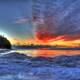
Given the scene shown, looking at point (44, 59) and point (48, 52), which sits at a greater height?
point (48, 52)

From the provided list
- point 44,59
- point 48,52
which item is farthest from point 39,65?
point 48,52

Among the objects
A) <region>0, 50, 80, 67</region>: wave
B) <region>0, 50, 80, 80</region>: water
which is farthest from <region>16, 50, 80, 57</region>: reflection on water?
<region>0, 50, 80, 67</region>: wave

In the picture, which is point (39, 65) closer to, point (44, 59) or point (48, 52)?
point (44, 59)

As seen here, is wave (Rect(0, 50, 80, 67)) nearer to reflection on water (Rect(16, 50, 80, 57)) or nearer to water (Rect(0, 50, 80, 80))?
water (Rect(0, 50, 80, 80))

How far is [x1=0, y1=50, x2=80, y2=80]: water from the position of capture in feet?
17.7

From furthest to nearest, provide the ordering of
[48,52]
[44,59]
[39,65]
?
[48,52]
[44,59]
[39,65]

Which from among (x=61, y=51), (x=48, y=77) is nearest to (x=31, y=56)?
(x=61, y=51)

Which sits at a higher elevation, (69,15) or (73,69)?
(69,15)

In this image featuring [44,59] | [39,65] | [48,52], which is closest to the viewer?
[39,65]

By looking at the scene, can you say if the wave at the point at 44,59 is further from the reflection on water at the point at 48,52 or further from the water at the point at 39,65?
the reflection on water at the point at 48,52

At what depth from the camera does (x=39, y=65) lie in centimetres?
645

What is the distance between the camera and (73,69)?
6.05m

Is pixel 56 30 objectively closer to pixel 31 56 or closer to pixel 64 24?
pixel 64 24

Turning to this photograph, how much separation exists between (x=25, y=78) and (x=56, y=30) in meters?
2.01
